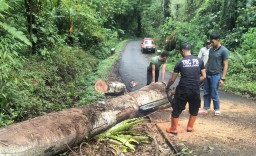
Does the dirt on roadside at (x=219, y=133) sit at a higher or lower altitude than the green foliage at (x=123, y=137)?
lower

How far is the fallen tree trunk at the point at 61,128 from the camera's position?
459 cm

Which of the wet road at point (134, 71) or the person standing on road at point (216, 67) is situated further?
the wet road at point (134, 71)

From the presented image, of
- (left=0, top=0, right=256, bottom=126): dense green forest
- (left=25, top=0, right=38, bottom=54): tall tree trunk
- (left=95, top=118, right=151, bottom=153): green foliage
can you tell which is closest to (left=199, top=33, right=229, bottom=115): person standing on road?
(left=95, top=118, right=151, bottom=153): green foliage

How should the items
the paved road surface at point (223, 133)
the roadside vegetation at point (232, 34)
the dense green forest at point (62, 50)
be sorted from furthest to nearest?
the roadside vegetation at point (232, 34) < the dense green forest at point (62, 50) < the paved road surface at point (223, 133)

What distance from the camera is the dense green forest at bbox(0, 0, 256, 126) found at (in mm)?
7607

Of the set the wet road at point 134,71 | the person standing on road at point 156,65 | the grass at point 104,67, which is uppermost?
the person standing on road at point 156,65

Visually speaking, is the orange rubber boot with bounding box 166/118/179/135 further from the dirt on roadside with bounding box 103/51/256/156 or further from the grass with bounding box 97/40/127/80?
the grass with bounding box 97/40/127/80

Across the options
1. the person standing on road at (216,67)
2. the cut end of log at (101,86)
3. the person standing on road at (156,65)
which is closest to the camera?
the person standing on road at (216,67)

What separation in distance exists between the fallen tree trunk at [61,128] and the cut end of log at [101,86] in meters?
2.48

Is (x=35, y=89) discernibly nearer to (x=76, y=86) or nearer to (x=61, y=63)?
(x=76, y=86)

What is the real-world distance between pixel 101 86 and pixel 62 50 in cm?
474

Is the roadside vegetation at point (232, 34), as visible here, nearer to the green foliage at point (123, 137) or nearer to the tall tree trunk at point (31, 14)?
the green foliage at point (123, 137)

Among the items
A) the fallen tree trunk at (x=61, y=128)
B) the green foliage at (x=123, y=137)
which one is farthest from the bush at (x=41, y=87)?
the green foliage at (x=123, y=137)

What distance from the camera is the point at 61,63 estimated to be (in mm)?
12055
